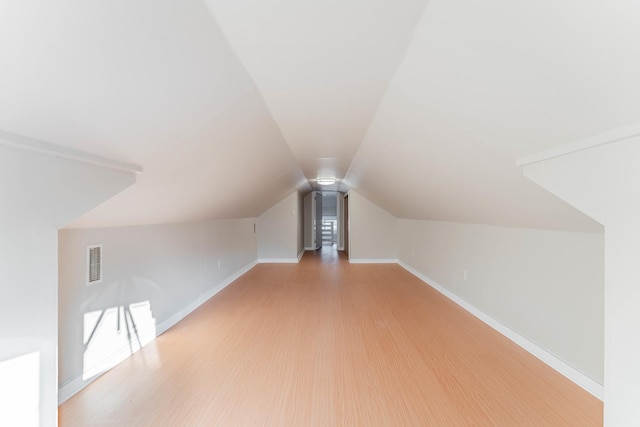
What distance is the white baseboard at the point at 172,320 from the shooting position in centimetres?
172

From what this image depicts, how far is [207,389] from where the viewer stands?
1.84m

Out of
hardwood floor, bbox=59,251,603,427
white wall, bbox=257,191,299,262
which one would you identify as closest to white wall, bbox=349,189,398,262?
white wall, bbox=257,191,299,262

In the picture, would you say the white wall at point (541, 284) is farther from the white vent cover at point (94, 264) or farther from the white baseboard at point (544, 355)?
the white vent cover at point (94, 264)

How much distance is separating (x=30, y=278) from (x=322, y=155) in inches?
117

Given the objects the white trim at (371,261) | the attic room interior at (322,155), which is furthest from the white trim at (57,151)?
the white trim at (371,261)

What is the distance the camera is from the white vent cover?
1920mm

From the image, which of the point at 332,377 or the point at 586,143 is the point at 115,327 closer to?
the point at 332,377

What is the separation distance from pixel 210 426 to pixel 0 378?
3.09 ft

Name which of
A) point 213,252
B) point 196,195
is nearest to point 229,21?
point 196,195

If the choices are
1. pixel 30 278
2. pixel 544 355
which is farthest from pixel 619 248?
pixel 30 278

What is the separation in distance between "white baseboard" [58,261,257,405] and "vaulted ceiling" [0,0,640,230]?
3.38 ft

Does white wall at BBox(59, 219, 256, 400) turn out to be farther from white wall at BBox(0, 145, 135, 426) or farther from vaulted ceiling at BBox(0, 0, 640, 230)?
white wall at BBox(0, 145, 135, 426)

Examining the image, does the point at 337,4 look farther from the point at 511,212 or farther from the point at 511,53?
the point at 511,212

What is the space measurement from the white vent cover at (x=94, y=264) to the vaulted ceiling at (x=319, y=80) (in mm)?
186
